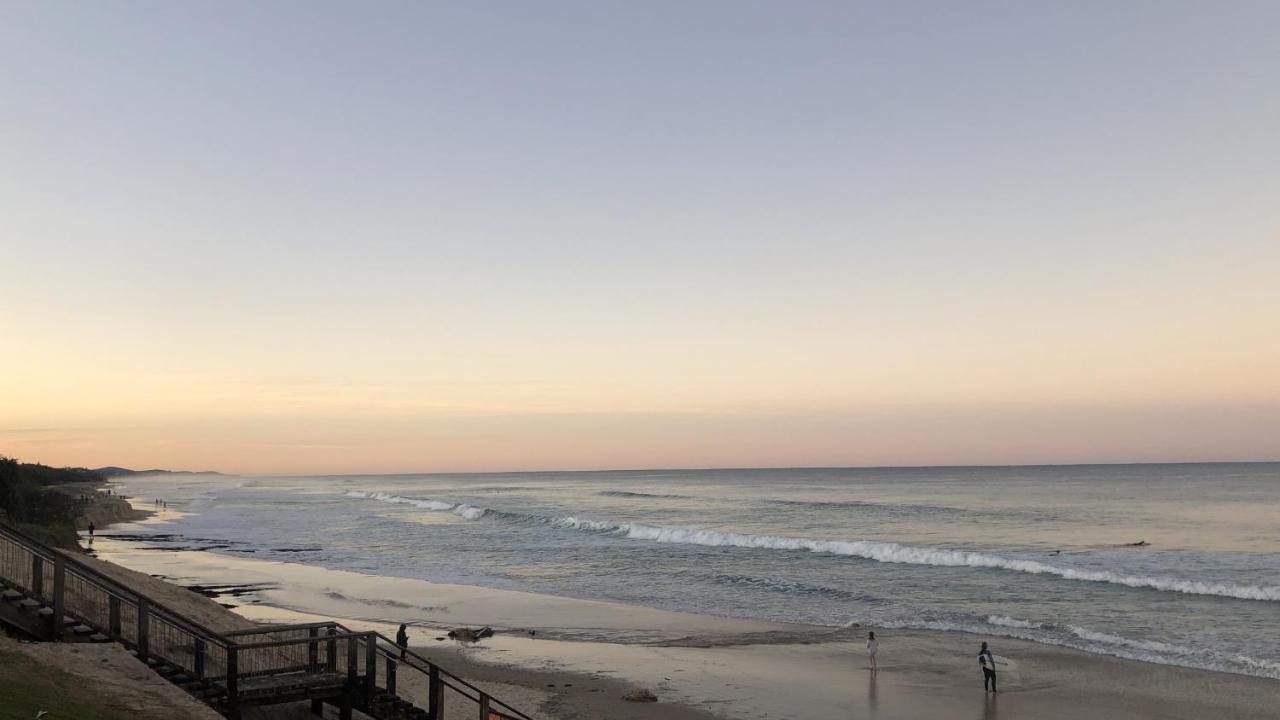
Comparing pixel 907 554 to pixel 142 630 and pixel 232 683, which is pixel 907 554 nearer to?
pixel 232 683

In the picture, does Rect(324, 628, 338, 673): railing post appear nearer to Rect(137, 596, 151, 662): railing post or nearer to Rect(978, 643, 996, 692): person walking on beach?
Rect(137, 596, 151, 662): railing post

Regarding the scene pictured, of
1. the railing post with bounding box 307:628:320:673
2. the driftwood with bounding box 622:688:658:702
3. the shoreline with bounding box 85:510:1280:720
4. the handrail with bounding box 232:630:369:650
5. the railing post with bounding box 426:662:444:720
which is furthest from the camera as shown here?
the driftwood with bounding box 622:688:658:702

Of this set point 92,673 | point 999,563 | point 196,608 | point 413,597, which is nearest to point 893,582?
point 999,563

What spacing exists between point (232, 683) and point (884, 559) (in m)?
42.2

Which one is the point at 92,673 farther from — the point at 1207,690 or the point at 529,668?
the point at 1207,690

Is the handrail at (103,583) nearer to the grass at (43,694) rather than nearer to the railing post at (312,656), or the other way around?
the railing post at (312,656)

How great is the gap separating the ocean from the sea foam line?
0.52 feet

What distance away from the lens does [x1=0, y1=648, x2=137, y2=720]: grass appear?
953 centimetres

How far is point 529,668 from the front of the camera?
2414cm

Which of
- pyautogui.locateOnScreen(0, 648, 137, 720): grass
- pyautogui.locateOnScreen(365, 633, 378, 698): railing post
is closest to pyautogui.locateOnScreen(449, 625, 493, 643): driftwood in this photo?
pyautogui.locateOnScreen(365, 633, 378, 698): railing post

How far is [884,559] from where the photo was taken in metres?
49.2

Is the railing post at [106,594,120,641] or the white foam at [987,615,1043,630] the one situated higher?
the railing post at [106,594,120,641]

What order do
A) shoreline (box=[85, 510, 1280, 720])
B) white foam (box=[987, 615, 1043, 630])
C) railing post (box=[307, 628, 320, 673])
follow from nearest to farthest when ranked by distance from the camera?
railing post (box=[307, 628, 320, 673]) < shoreline (box=[85, 510, 1280, 720]) < white foam (box=[987, 615, 1043, 630])

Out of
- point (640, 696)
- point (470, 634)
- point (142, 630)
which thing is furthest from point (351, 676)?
point (470, 634)
